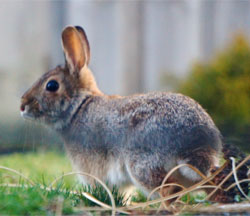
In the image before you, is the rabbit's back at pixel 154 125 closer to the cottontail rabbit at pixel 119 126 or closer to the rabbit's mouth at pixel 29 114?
the cottontail rabbit at pixel 119 126

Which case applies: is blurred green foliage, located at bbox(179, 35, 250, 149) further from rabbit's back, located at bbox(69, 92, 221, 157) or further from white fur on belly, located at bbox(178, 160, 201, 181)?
white fur on belly, located at bbox(178, 160, 201, 181)

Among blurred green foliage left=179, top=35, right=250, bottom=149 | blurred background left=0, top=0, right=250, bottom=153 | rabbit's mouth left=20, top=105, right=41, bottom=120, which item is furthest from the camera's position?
blurred background left=0, top=0, right=250, bottom=153

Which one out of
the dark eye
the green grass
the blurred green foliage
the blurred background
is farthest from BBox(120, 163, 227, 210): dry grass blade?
the blurred background

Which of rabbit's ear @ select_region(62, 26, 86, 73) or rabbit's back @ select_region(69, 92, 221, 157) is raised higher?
rabbit's ear @ select_region(62, 26, 86, 73)

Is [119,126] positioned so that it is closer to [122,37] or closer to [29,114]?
[29,114]

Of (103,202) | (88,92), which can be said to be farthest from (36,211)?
(88,92)

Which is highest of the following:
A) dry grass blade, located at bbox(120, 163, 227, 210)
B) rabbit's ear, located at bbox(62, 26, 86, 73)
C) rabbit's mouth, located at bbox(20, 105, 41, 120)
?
rabbit's ear, located at bbox(62, 26, 86, 73)

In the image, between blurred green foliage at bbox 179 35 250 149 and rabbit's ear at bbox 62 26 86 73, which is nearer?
rabbit's ear at bbox 62 26 86 73

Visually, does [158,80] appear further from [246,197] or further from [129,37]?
[246,197]

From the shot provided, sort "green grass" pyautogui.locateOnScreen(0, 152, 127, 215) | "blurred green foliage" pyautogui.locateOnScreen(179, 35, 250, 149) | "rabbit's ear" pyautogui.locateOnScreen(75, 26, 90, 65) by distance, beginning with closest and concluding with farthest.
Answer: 1. "green grass" pyautogui.locateOnScreen(0, 152, 127, 215)
2. "rabbit's ear" pyautogui.locateOnScreen(75, 26, 90, 65)
3. "blurred green foliage" pyautogui.locateOnScreen(179, 35, 250, 149)
